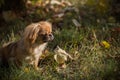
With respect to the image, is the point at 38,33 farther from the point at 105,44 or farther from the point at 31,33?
the point at 105,44

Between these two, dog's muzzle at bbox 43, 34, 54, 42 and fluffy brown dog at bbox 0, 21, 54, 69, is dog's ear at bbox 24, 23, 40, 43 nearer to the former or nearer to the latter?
fluffy brown dog at bbox 0, 21, 54, 69

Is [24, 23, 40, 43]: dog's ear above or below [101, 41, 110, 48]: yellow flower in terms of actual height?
above

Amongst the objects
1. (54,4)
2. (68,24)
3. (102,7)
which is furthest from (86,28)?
(54,4)

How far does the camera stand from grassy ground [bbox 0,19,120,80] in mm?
6121

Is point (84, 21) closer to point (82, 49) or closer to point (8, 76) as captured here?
point (82, 49)

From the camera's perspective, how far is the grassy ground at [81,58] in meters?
6.12

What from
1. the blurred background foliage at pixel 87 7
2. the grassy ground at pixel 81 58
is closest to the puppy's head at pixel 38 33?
the grassy ground at pixel 81 58

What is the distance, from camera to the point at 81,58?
6.84 meters

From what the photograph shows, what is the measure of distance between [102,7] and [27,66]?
3.34 metres

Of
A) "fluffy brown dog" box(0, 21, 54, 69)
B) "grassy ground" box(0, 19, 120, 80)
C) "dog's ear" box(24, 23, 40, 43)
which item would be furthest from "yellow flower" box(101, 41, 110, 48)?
"dog's ear" box(24, 23, 40, 43)

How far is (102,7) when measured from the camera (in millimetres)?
9102

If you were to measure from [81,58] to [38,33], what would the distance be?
40.4 inches

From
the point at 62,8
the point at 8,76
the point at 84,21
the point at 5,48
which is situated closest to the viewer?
the point at 8,76

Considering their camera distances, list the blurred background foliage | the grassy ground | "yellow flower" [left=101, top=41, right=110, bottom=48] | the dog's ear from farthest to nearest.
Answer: the blurred background foliage < "yellow flower" [left=101, top=41, right=110, bottom=48] < the dog's ear < the grassy ground
